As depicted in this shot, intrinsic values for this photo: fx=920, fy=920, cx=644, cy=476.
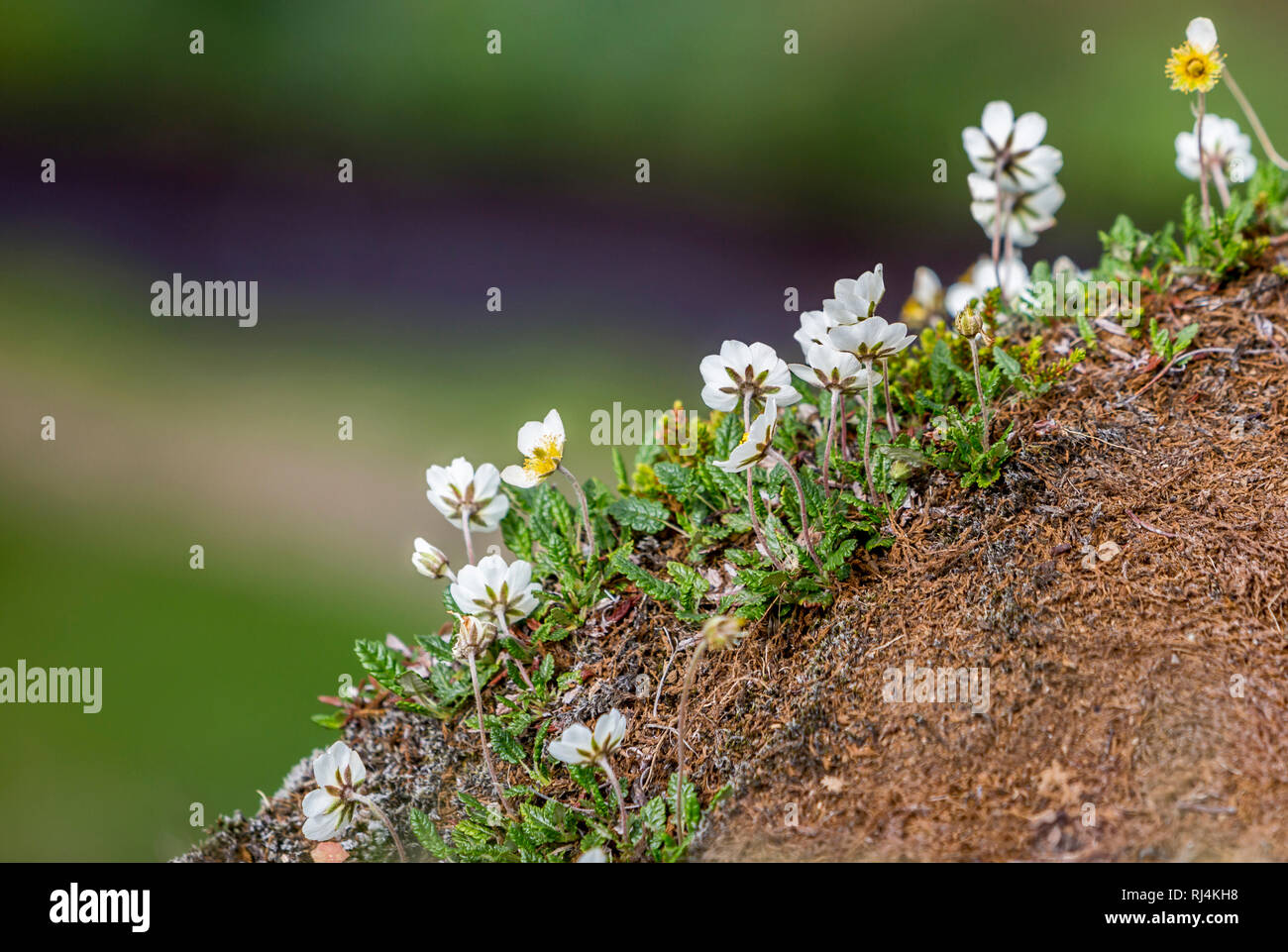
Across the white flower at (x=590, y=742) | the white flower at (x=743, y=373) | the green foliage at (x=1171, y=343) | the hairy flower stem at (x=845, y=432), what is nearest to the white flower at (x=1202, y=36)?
the green foliage at (x=1171, y=343)

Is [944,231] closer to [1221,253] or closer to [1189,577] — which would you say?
[1221,253]

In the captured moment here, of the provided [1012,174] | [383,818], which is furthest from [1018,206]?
[383,818]

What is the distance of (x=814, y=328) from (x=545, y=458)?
0.71 metres

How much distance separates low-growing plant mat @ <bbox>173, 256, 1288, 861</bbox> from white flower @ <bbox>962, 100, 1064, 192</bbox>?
0.57m

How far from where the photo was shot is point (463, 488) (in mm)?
2393

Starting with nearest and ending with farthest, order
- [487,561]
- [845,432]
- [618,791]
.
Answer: [618,791] < [487,561] < [845,432]

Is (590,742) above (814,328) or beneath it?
beneath

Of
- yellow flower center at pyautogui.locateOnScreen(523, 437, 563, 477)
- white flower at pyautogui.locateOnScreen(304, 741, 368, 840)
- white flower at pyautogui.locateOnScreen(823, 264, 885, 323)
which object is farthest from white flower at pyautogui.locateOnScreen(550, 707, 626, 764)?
white flower at pyautogui.locateOnScreen(823, 264, 885, 323)

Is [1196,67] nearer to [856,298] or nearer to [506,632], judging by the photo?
[856,298]

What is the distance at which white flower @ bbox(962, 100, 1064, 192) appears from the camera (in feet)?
8.68

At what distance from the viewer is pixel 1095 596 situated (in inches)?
78.4

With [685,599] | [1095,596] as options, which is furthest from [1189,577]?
[685,599]

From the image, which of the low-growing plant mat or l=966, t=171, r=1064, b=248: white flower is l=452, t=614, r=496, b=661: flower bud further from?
l=966, t=171, r=1064, b=248: white flower

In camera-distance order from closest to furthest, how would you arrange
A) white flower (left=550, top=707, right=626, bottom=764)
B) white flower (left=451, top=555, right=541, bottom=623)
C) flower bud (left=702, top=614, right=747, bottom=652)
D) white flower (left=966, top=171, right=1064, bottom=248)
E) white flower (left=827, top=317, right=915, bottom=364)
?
flower bud (left=702, top=614, right=747, bottom=652) → white flower (left=550, top=707, right=626, bottom=764) → white flower (left=827, top=317, right=915, bottom=364) → white flower (left=451, top=555, right=541, bottom=623) → white flower (left=966, top=171, right=1064, bottom=248)
